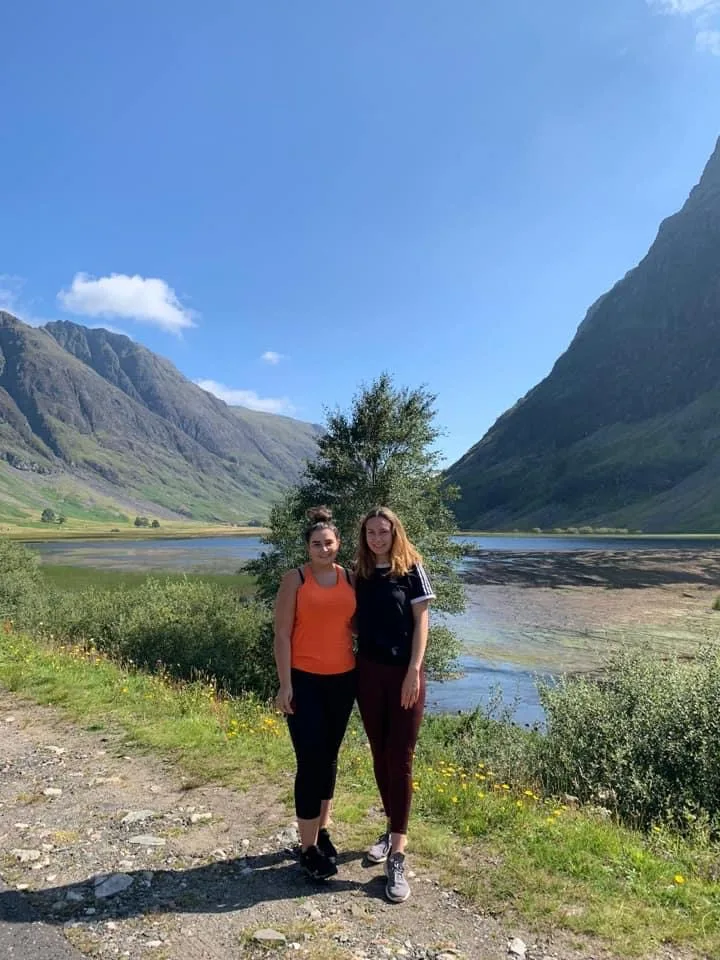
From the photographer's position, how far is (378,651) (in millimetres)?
6164

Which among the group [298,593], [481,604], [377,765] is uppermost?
[298,593]

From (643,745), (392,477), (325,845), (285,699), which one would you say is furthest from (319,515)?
(392,477)

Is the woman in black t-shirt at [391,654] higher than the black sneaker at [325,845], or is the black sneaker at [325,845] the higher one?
the woman in black t-shirt at [391,654]

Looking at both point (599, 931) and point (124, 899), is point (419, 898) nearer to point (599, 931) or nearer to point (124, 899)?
point (599, 931)

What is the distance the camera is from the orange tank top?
621cm

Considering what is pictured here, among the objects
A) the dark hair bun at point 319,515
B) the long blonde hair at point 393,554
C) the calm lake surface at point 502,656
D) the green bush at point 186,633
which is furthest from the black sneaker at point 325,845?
the green bush at point 186,633

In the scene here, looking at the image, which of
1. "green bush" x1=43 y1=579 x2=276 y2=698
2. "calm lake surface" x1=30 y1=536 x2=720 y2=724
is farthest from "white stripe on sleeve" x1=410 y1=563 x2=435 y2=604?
"green bush" x1=43 y1=579 x2=276 y2=698

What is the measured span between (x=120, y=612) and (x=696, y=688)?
2830 centimetres

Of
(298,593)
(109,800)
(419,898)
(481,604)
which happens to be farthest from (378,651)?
(481,604)

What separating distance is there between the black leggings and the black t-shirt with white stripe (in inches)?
18.6

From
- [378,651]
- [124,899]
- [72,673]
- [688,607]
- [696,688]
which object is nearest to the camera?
[124,899]

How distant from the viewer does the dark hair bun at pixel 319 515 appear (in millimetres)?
6564

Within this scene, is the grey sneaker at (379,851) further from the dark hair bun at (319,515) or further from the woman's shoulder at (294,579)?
the dark hair bun at (319,515)

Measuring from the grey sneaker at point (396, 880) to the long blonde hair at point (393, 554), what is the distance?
8.63 ft
